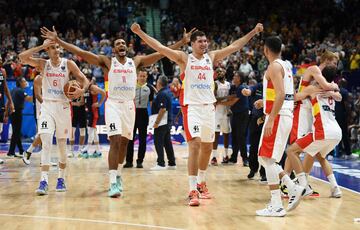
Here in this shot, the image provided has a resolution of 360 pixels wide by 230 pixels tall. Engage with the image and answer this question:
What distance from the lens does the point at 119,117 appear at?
9.47 metres

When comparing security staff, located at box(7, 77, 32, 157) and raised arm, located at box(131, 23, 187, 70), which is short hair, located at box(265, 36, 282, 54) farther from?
security staff, located at box(7, 77, 32, 157)

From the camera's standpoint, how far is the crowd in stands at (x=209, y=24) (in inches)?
973

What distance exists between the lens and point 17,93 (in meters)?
16.2

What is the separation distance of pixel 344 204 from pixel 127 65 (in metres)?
3.80

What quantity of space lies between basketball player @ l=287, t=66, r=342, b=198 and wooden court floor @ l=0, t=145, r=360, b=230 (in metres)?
0.67

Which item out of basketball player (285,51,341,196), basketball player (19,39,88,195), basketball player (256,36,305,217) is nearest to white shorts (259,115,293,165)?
basketball player (256,36,305,217)

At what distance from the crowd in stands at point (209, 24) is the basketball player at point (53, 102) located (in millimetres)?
13399

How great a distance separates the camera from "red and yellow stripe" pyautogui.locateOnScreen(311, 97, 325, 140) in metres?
9.05

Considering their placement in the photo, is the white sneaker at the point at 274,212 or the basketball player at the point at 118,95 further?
the basketball player at the point at 118,95

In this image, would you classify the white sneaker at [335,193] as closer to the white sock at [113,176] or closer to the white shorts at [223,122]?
the white sock at [113,176]

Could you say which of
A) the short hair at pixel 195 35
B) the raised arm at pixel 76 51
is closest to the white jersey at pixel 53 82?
the raised arm at pixel 76 51

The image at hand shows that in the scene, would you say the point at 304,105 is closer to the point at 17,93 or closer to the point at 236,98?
the point at 236,98

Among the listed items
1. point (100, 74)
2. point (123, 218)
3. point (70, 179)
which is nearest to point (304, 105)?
point (123, 218)

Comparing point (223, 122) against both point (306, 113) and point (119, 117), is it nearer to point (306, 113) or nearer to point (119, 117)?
point (306, 113)
